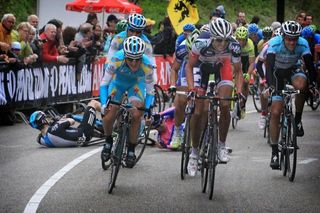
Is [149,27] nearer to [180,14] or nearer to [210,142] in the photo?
[180,14]

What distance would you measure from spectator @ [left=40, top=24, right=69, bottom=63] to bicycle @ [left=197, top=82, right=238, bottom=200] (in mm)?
8863

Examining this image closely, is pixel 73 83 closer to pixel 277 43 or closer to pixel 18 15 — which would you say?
pixel 277 43

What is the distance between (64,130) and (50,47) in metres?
5.42

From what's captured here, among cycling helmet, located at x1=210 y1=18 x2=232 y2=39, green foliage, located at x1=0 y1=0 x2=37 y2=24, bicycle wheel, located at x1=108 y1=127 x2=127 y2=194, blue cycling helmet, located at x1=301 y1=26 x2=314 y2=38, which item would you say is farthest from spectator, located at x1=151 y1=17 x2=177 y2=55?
bicycle wheel, located at x1=108 y1=127 x2=127 y2=194

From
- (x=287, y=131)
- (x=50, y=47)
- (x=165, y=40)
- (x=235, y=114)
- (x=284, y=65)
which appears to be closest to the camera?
(x=287, y=131)

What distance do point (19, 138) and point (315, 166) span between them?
540 centimetres

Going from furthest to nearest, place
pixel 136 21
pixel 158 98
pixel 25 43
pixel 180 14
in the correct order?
pixel 180 14, pixel 158 98, pixel 25 43, pixel 136 21

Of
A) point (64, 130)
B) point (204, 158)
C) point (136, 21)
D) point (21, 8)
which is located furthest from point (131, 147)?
point (21, 8)

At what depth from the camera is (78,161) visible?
1293 cm

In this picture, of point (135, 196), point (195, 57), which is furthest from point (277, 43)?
point (135, 196)

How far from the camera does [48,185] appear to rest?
35.4ft

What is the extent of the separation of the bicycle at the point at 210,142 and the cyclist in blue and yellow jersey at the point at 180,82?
10.6 ft

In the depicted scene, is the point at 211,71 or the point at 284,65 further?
the point at 284,65

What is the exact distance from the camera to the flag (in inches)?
898
